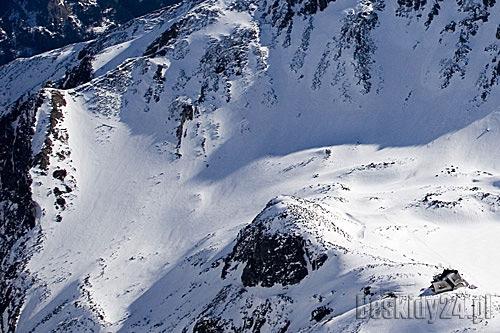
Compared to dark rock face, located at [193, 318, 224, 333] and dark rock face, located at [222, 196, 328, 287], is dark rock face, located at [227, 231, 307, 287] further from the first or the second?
dark rock face, located at [193, 318, 224, 333]

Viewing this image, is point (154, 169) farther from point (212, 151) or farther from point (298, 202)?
point (298, 202)

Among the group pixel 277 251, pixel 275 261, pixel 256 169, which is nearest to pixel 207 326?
pixel 275 261

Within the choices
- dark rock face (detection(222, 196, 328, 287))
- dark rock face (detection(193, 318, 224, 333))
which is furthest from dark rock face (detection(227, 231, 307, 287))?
dark rock face (detection(193, 318, 224, 333))

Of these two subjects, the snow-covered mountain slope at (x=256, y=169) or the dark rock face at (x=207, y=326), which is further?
the snow-covered mountain slope at (x=256, y=169)

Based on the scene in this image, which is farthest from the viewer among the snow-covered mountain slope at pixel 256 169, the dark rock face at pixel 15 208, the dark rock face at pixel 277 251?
the dark rock face at pixel 15 208

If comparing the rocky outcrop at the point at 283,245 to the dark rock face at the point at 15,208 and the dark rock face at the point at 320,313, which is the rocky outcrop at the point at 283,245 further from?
the dark rock face at the point at 15,208

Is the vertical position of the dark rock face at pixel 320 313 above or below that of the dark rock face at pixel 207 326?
above

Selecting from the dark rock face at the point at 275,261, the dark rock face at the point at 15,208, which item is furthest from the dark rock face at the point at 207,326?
the dark rock face at the point at 15,208
